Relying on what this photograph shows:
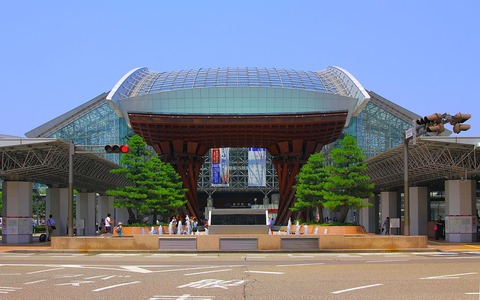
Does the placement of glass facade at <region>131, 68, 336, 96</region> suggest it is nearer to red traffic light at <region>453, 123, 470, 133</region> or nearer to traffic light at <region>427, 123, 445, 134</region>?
traffic light at <region>427, 123, 445, 134</region>

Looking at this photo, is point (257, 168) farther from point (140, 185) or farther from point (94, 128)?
point (140, 185)

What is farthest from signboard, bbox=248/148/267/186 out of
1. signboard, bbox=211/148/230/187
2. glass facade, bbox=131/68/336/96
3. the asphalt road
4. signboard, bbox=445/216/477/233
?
the asphalt road

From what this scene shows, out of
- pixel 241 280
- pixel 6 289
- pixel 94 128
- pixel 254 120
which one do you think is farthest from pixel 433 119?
pixel 94 128

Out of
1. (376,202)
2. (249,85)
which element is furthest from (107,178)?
(376,202)

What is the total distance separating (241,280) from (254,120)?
2114 inches

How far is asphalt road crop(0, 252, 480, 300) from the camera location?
1669cm

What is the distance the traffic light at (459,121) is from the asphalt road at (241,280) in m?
7.32

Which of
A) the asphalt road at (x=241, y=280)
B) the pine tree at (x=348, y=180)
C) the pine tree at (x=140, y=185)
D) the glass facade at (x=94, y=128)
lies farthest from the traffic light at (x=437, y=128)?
the glass facade at (x=94, y=128)

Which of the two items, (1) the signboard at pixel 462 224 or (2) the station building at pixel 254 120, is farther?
(2) the station building at pixel 254 120

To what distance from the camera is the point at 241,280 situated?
2016cm

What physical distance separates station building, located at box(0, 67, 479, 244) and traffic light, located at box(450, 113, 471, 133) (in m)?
22.4

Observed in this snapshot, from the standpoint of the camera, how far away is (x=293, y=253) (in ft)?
119

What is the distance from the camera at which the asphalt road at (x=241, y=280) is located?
54.7 feet

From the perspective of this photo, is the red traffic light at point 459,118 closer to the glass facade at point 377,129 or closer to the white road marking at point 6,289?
the white road marking at point 6,289
